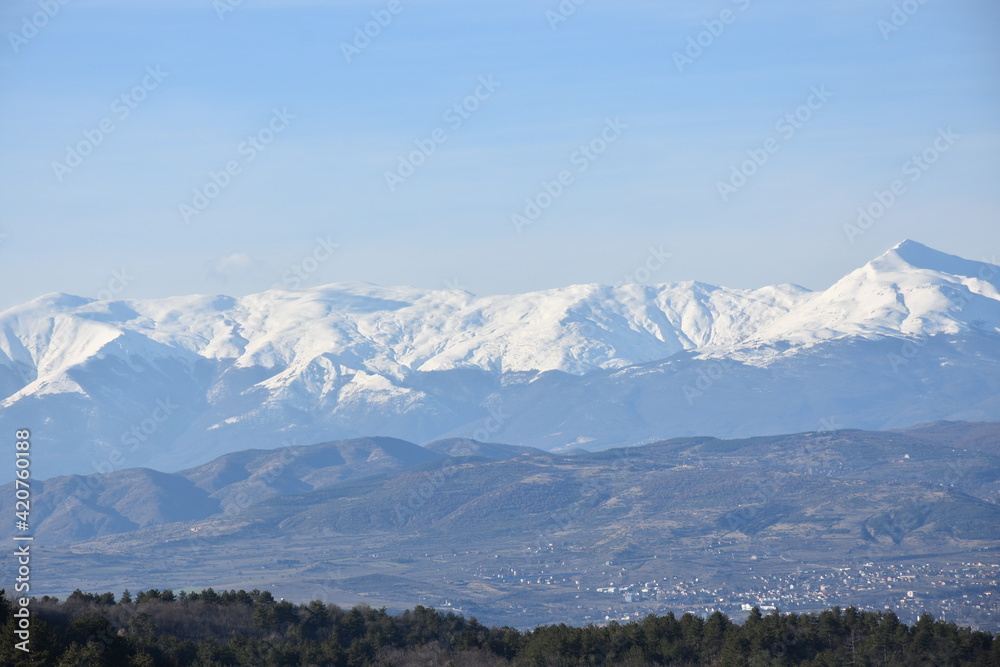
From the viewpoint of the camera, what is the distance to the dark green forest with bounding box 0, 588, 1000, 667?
10125 centimetres

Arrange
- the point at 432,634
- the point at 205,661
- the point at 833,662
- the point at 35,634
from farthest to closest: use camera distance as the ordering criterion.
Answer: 1. the point at 432,634
2. the point at 833,662
3. the point at 205,661
4. the point at 35,634

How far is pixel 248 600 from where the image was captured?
4961 inches

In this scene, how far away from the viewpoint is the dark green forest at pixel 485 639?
101 metres

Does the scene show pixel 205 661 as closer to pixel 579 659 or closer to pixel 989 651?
pixel 579 659

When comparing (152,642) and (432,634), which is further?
(432,634)

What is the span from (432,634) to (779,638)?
31.3m

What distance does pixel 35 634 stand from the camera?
7288 centimetres

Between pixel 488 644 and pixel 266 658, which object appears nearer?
pixel 266 658

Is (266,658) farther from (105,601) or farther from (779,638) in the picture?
(779,638)

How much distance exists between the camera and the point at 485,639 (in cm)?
11462

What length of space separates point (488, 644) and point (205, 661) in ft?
87.0

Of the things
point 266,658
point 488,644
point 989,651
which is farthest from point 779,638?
point 266,658

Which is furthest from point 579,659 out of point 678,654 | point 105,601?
point 105,601

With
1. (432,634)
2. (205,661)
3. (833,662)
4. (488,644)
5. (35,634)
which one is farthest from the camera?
(432,634)
